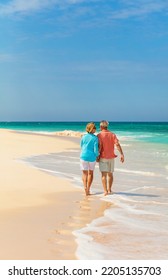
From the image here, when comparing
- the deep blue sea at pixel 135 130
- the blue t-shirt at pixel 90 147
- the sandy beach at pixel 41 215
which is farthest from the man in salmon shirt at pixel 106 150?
the deep blue sea at pixel 135 130

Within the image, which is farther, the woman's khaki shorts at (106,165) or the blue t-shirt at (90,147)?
the woman's khaki shorts at (106,165)

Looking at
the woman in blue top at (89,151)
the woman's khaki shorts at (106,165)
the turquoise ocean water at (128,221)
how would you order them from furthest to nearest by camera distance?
1. the woman's khaki shorts at (106,165)
2. the woman in blue top at (89,151)
3. the turquoise ocean water at (128,221)

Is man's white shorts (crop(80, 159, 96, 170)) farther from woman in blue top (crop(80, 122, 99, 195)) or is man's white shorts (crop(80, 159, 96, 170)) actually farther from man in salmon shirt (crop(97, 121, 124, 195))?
man in salmon shirt (crop(97, 121, 124, 195))

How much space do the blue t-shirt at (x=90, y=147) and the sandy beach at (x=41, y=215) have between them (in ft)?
2.79

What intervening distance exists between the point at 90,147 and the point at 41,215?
308cm

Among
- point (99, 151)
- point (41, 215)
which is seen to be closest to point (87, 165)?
point (99, 151)

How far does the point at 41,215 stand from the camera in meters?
8.30

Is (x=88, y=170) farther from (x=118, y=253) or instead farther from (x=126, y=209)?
(x=118, y=253)

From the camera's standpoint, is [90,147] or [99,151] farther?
[99,151]

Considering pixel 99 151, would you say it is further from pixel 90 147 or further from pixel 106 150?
pixel 90 147

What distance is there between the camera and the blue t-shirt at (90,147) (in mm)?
10992

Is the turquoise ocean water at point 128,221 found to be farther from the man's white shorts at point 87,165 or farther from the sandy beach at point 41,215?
the man's white shorts at point 87,165

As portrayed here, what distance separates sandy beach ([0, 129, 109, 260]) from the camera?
6230mm

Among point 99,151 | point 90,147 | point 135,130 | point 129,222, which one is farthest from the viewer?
point 135,130
